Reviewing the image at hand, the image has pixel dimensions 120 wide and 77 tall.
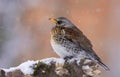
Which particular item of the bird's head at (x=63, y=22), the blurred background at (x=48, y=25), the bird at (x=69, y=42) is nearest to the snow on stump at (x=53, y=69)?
the bird at (x=69, y=42)

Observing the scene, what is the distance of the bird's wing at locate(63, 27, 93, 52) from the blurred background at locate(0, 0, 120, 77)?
1.87m

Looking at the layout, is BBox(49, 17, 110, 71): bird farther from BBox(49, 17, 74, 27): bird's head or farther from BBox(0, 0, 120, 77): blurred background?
BBox(0, 0, 120, 77): blurred background

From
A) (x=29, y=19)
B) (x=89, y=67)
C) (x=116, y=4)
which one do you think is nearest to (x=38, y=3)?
(x=29, y=19)

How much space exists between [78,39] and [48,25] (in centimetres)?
229

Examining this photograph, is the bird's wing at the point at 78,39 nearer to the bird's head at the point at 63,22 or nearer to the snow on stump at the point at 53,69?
the bird's head at the point at 63,22

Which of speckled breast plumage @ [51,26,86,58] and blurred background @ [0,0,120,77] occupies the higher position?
blurred background @ [0,0,120,77]

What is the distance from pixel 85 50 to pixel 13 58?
1986mm

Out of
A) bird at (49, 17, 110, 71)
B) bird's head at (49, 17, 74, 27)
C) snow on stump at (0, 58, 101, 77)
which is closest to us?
snow on stump at (0, 58, 101, 77)

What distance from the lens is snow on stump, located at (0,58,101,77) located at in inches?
117

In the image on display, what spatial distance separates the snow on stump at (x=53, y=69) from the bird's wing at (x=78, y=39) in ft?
1.21

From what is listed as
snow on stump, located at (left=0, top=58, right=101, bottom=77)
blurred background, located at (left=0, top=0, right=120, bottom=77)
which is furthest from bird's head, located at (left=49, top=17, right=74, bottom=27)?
blurred background, located at (left=0, top=0, right=120, bottom=77)

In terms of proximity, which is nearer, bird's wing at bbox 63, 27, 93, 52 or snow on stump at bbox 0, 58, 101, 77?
snow on stump at bbox 0, 58, 101, 77

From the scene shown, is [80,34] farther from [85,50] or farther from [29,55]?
[29,55]

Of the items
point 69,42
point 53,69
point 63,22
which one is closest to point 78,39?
point 69,42
